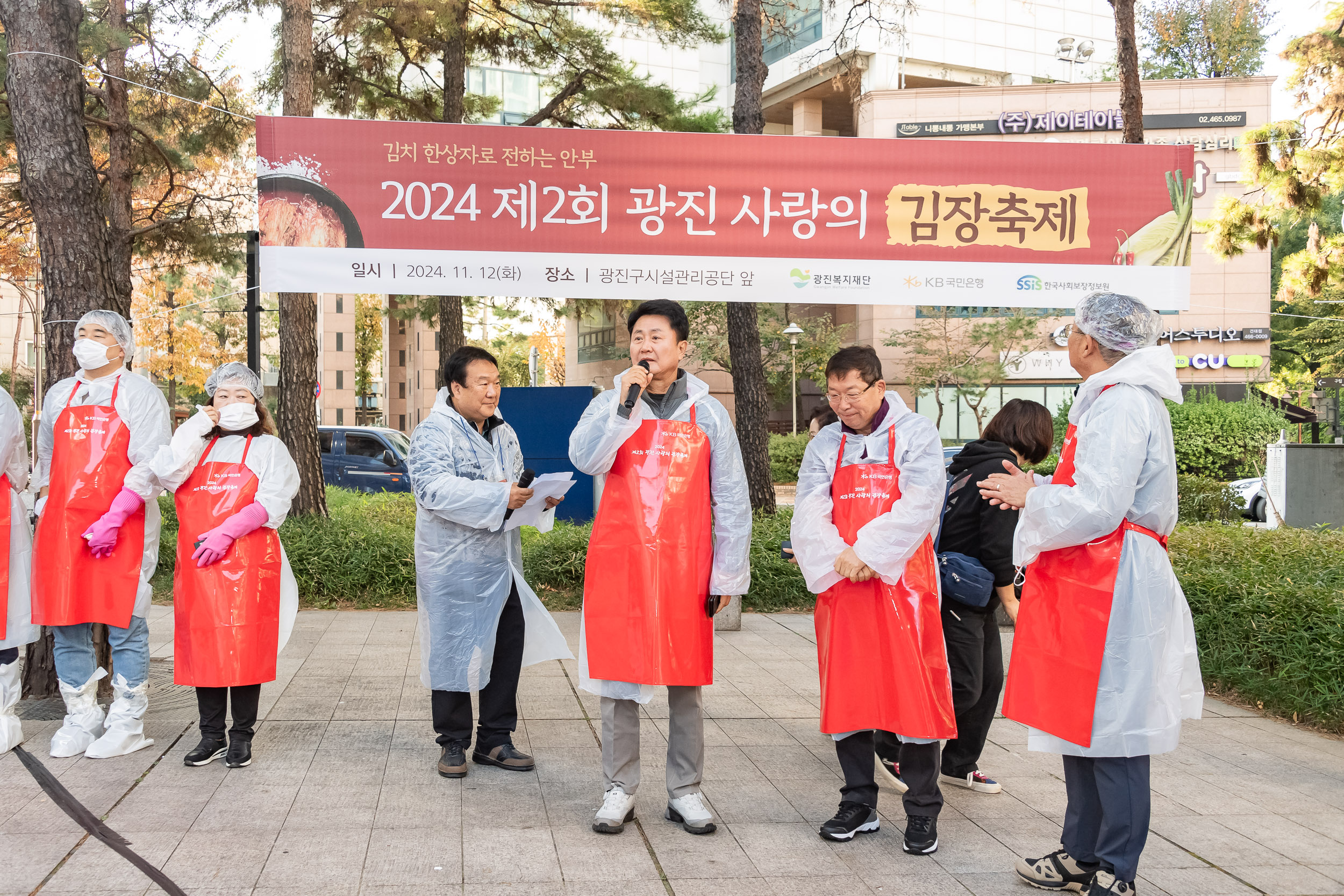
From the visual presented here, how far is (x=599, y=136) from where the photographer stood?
6277 mm

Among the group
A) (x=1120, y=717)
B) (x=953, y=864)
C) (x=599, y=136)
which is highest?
(x=599, y=136)

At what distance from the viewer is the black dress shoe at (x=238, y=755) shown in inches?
175

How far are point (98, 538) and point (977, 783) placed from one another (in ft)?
12.3

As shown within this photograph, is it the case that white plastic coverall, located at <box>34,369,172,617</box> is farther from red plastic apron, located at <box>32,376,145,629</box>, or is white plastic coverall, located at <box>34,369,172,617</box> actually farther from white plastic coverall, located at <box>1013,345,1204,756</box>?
white plastic coverall, located at <box>1013,345,1204,756</box>

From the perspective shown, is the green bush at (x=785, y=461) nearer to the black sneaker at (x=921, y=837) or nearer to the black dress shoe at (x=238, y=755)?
the black dress shoe at (x=238, y=755)

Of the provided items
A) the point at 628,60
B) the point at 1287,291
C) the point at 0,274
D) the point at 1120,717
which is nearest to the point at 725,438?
the point at 1120,717

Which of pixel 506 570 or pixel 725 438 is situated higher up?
pixel 725 438

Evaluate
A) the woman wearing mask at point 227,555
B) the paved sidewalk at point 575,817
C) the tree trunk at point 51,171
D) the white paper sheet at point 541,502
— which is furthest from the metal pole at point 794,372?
the woman wearing mask at point 227,555

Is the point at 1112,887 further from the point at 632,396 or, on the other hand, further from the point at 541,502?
the point at 541,502

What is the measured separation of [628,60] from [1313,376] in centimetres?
3061

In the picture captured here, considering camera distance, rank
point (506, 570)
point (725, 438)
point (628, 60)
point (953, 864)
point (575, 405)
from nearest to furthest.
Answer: point (953, 864), point (725, 438), point (506, 570), point (575, 405), point (628, 60)

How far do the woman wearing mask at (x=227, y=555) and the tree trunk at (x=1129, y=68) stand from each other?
25.8 ft

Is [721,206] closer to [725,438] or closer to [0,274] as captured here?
[725,438]

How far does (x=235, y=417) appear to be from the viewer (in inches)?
179
